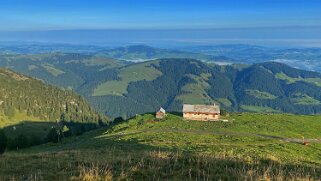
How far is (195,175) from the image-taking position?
16.4 metres

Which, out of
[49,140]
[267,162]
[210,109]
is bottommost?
[49,140]

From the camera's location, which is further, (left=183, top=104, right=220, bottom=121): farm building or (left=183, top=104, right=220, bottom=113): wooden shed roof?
(left=183, top=104, right=220, bottom=113): wooden shed roof

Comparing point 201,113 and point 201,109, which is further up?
point 201,109

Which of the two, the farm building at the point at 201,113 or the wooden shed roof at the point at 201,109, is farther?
the wooden shed roof at the point at 201,109

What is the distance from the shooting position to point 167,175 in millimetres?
16172

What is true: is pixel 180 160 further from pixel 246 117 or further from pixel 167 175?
pixel 246 117

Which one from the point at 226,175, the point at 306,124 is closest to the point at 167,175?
the point at 226,175

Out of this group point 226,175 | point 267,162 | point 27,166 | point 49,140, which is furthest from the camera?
point 49,140

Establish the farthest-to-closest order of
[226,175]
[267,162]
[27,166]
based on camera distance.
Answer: [267,162]
[27,166]
[226,175]

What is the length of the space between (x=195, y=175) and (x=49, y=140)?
101006 mm

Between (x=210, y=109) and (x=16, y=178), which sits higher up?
(x=16, y=178)

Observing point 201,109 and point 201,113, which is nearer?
point 201,113

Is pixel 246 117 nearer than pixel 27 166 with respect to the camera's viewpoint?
No

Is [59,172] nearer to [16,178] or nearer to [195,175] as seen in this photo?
[16,178]
